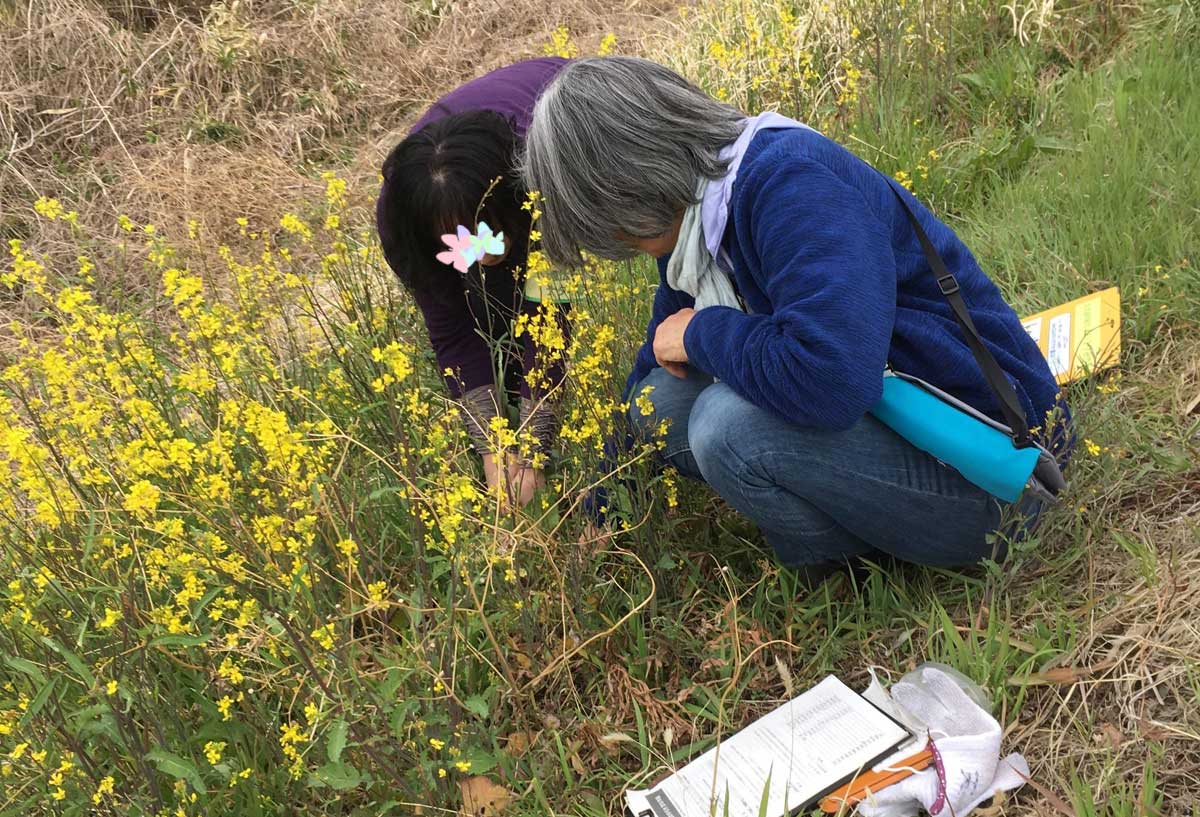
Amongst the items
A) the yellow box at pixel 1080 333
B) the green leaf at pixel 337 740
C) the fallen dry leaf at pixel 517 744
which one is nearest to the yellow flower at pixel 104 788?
the green leaf at pixel 337 740

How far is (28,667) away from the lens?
170 centimetres

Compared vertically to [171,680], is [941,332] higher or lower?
higher

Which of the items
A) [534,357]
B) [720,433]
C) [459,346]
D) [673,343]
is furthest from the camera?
[459,346]

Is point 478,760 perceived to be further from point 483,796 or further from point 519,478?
point 519,478

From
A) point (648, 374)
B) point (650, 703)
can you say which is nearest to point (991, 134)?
point (648, 374)

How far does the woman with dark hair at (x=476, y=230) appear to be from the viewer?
229 cm

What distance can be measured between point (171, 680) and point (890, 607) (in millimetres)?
1574

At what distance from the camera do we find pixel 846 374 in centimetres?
171

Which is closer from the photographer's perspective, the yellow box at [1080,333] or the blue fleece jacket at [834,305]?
the blue fleece jacket at [834,305]

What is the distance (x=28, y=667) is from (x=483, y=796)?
0.87 metres

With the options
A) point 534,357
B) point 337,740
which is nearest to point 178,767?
point 337,740

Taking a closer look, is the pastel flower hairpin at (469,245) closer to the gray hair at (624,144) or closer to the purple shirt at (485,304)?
the purple shirt at (485,304)

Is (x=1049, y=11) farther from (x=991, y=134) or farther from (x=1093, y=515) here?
(x=1093, y=515)

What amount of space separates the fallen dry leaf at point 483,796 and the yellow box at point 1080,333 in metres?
1.77
